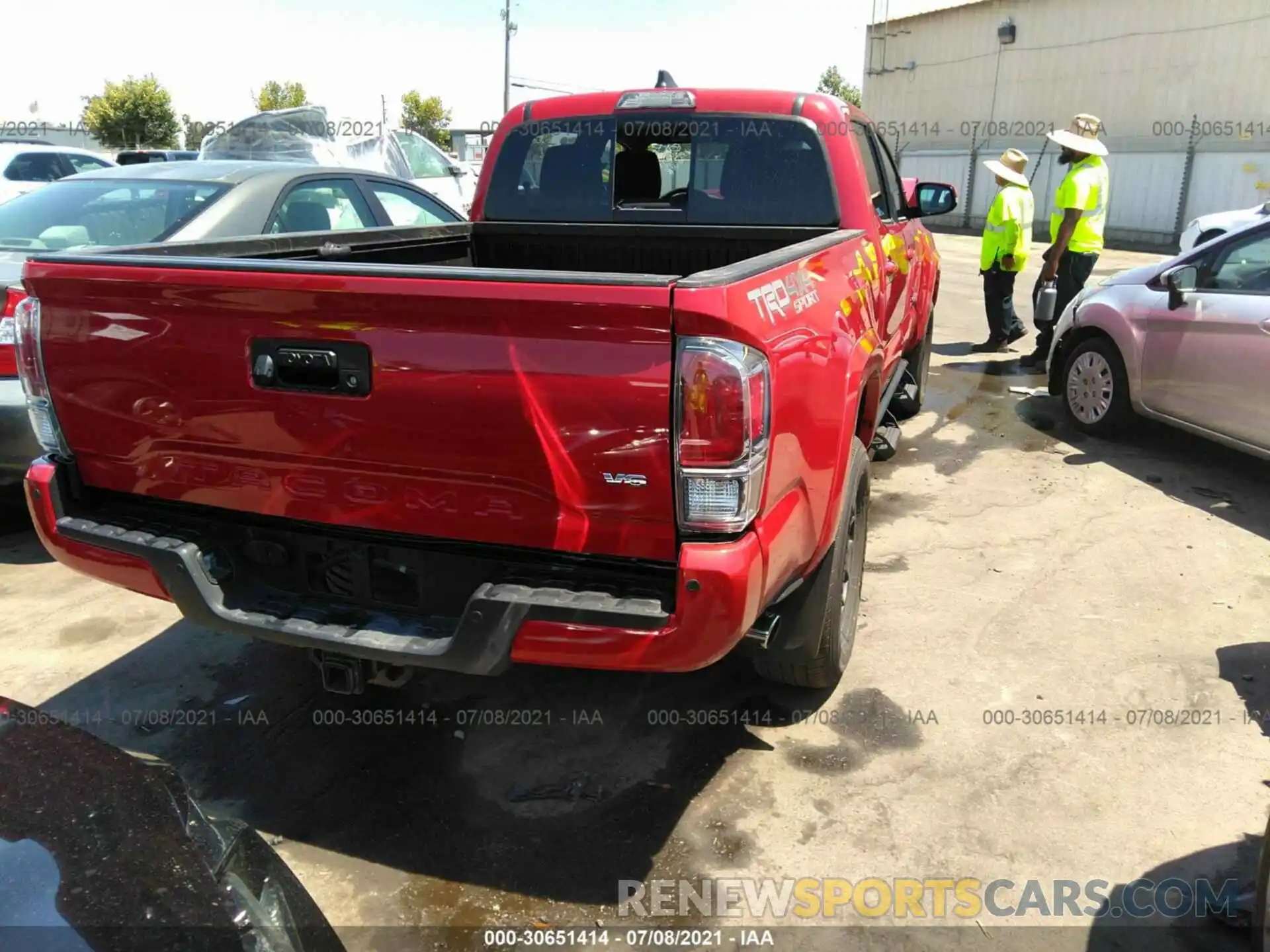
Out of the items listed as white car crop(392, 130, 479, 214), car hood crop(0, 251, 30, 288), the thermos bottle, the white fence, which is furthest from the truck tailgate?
the white fence

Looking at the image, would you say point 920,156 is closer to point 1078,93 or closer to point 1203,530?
point 1078,93

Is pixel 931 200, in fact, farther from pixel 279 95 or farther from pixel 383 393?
pixel 279 95

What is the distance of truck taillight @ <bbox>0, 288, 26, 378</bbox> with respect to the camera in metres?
4.11

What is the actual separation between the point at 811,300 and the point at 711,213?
67.4 inches

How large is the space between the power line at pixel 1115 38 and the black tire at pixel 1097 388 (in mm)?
20870

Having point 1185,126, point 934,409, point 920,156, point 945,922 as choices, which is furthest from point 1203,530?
point 920,156

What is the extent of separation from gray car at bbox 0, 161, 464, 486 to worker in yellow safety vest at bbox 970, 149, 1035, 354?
6027mm

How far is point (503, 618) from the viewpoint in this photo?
2.25 m

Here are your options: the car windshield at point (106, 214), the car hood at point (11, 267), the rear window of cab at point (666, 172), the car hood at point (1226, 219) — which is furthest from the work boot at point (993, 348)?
the car hood at point (11, 267)

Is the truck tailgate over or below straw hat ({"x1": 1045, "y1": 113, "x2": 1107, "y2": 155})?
below

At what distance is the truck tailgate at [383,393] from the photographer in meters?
2.11

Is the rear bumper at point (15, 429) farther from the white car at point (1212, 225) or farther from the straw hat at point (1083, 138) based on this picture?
the white car at point (1212, 225)

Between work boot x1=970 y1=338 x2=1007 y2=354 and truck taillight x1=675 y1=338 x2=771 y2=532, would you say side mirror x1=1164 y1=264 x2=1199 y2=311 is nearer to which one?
work boot x1=970 y1=338 x2=1007 y2=354

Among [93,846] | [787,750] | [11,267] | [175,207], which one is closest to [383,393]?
[93,846]
